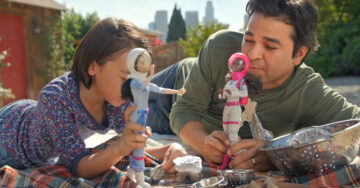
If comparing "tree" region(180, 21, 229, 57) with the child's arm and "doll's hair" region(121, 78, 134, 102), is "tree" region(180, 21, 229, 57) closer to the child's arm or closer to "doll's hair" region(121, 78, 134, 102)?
the child's arm

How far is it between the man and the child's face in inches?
19.7

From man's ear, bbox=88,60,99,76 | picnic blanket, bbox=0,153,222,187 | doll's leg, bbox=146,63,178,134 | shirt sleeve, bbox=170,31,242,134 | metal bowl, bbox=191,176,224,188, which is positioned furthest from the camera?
doll's leg, bbox=146,63,178,134

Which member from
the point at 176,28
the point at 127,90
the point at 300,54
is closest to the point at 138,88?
the point at 127,90

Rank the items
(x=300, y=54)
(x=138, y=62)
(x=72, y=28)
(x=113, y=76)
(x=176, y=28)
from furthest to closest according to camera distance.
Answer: (x=176, y=28), (x=72, y=28), (x=300, y=54), (x=113, y=76), (x=138, y=62)

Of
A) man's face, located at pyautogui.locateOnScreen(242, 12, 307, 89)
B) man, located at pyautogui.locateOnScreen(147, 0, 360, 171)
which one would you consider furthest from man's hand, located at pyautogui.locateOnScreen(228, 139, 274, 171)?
man's face, located at pyautogui.locateOnScreen(242, 12, 307, 89)

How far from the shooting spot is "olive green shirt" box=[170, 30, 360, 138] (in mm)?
2105

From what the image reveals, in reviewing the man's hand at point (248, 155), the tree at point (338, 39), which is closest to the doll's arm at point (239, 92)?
the man's hand at point (248, 155)

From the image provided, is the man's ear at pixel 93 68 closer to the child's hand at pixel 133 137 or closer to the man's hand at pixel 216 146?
the child's hand at pixel 133 137

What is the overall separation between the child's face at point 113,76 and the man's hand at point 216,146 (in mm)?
478

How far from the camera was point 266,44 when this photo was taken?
5.86ft

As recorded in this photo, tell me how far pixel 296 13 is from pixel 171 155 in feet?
3.21

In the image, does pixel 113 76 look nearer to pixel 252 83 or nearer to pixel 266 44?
pixel 252 83

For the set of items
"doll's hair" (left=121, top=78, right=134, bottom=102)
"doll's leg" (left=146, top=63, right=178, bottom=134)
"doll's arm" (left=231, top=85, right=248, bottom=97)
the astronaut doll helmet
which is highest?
the astronaut doll helmet

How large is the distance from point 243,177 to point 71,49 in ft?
27.9
